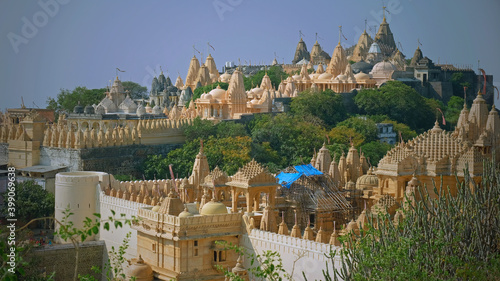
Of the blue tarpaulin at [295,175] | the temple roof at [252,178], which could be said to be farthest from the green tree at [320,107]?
the temple roof at [252,178]

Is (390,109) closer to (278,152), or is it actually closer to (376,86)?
(376,86)

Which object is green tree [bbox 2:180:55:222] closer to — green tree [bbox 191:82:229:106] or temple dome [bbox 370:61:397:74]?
green tree [bbox 191:82:229:106]

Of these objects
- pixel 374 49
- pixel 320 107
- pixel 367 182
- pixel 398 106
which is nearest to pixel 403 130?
pixel 398 106

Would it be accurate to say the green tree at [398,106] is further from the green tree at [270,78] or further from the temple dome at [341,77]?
the green tree at [270,78]

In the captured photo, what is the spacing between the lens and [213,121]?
183ft

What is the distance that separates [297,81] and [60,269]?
4065 centimetres

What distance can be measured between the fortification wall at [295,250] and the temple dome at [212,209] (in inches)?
42.0

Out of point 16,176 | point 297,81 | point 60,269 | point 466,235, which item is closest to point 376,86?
point 297,81

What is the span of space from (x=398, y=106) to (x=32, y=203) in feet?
101

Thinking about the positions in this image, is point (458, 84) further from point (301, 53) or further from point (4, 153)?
point (4, 153)

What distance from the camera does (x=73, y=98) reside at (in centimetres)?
6962

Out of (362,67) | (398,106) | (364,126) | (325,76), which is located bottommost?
(364,126)

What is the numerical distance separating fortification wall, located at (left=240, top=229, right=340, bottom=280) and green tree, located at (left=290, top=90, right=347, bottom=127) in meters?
29.1

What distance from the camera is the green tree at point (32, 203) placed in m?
39.8
